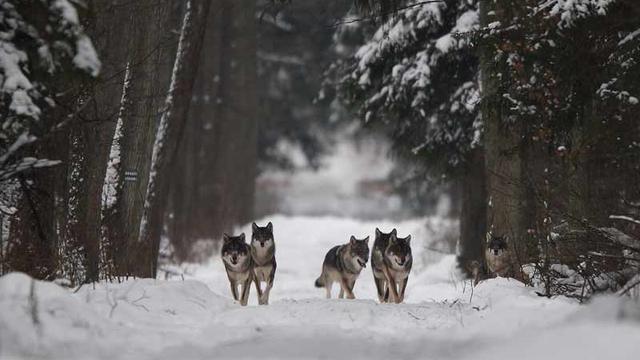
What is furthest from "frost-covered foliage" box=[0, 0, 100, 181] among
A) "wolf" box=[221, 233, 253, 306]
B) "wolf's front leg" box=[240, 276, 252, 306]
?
"wolf's front leg" box=[240, 276, 252, 306]

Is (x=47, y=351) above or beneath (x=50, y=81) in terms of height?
beneath

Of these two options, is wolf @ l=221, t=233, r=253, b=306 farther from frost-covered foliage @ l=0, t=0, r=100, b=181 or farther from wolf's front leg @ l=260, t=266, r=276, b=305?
frost-covered foliage @ l=0, t=0, r=100, b=181

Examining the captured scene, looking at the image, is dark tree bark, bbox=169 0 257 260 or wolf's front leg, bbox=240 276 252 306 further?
dark tree bark, bbox=169 0 257 260

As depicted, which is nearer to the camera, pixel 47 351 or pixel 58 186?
pixel 47 351

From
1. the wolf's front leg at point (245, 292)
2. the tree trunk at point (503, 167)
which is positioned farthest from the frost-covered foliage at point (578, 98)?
the wolf's front leg at point (245, 292)

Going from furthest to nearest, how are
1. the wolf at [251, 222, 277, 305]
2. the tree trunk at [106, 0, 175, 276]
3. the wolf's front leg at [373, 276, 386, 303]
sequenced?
the wolf's front leg at [373, 276, 386, 303] < the wolf at [251, 222, 277, 305] < the tree trunk at [106, 0, 175, 276]

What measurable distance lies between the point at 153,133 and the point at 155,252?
201 centimetres

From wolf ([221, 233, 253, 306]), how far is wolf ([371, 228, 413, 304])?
2049 mm

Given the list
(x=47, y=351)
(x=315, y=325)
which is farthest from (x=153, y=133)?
(x=47, y=351)

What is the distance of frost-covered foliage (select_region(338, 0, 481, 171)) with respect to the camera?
16016 mm

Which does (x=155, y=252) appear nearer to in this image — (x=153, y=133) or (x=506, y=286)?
(x=153, y=133)

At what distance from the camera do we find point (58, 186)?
32.9 feet

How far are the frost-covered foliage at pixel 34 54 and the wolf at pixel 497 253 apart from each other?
7.22 m

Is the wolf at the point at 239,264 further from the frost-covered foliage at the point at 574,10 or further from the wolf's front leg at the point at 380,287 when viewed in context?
the frost-covered foliage at the point at 574,10
